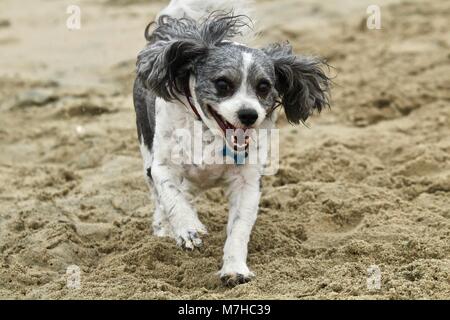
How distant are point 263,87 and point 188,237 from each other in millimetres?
849

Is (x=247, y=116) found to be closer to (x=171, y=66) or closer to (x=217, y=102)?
(x=217, y=102)

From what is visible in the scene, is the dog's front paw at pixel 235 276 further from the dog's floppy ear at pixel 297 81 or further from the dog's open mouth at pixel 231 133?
the dog's floppy ear at pixel 297 81

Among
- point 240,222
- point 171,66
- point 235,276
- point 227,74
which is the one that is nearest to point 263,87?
point 227,74

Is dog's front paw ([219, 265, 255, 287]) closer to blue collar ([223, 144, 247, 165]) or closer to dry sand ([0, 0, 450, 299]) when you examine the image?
dry sand ([0, 0, 450, 299])

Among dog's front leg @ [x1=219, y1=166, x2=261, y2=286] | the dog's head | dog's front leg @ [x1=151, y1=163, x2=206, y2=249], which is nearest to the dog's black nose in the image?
the dog's head

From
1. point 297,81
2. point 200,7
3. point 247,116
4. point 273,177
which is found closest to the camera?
point 247,116

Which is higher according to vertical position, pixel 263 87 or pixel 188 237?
pixel 263 87

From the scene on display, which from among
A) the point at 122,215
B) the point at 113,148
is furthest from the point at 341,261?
the point at 113,148

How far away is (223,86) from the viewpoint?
4.63m

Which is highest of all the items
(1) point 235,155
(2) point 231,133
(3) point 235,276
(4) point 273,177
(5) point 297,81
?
(5) point 297,81

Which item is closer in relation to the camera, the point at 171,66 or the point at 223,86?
the point at 223,86

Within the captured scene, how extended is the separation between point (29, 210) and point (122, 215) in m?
0.57

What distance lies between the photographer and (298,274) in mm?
4602

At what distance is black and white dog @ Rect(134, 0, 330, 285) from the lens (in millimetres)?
4629
